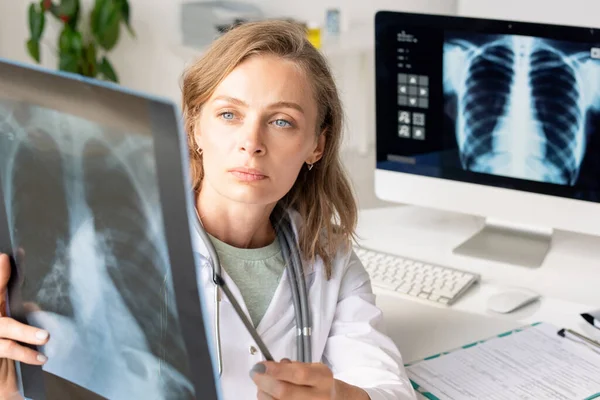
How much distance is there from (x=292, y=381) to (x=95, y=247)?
0.27m

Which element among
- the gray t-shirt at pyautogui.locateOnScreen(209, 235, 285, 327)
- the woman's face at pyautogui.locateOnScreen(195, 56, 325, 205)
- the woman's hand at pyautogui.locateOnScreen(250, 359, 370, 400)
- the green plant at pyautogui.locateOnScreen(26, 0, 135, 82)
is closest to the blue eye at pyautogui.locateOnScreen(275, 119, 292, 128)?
the woman's face at pyautogui.locateOnScreen(195, 56, 325, 205)

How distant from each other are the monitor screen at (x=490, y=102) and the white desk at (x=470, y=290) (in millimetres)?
172

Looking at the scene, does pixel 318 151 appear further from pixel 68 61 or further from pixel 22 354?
pixel 68 61

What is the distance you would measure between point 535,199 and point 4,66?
1293 millimetres

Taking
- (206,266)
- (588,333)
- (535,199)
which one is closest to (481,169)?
(535,199)

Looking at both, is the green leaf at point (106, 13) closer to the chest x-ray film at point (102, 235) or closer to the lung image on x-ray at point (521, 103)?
the lung image on x-ray at point (521, 103)

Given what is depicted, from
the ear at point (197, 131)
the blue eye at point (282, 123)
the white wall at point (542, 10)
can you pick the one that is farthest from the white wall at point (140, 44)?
the blue eye at point (282, 123)

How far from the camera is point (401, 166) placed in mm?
1994

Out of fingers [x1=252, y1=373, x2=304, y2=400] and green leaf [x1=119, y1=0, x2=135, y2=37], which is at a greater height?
green leaf [x1=119, y1=0, x2=135, y2=37]

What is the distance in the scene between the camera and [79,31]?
3594 mm

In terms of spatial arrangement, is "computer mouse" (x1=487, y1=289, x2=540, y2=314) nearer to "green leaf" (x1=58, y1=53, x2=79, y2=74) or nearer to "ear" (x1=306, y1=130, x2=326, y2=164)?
"ear" (x1=306, y1=130, x2=326, y2=164)

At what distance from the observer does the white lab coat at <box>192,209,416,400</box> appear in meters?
1.27

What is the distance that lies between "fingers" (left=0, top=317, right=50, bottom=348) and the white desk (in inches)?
28.0

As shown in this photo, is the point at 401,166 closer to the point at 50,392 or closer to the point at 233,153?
the point at 233,153
